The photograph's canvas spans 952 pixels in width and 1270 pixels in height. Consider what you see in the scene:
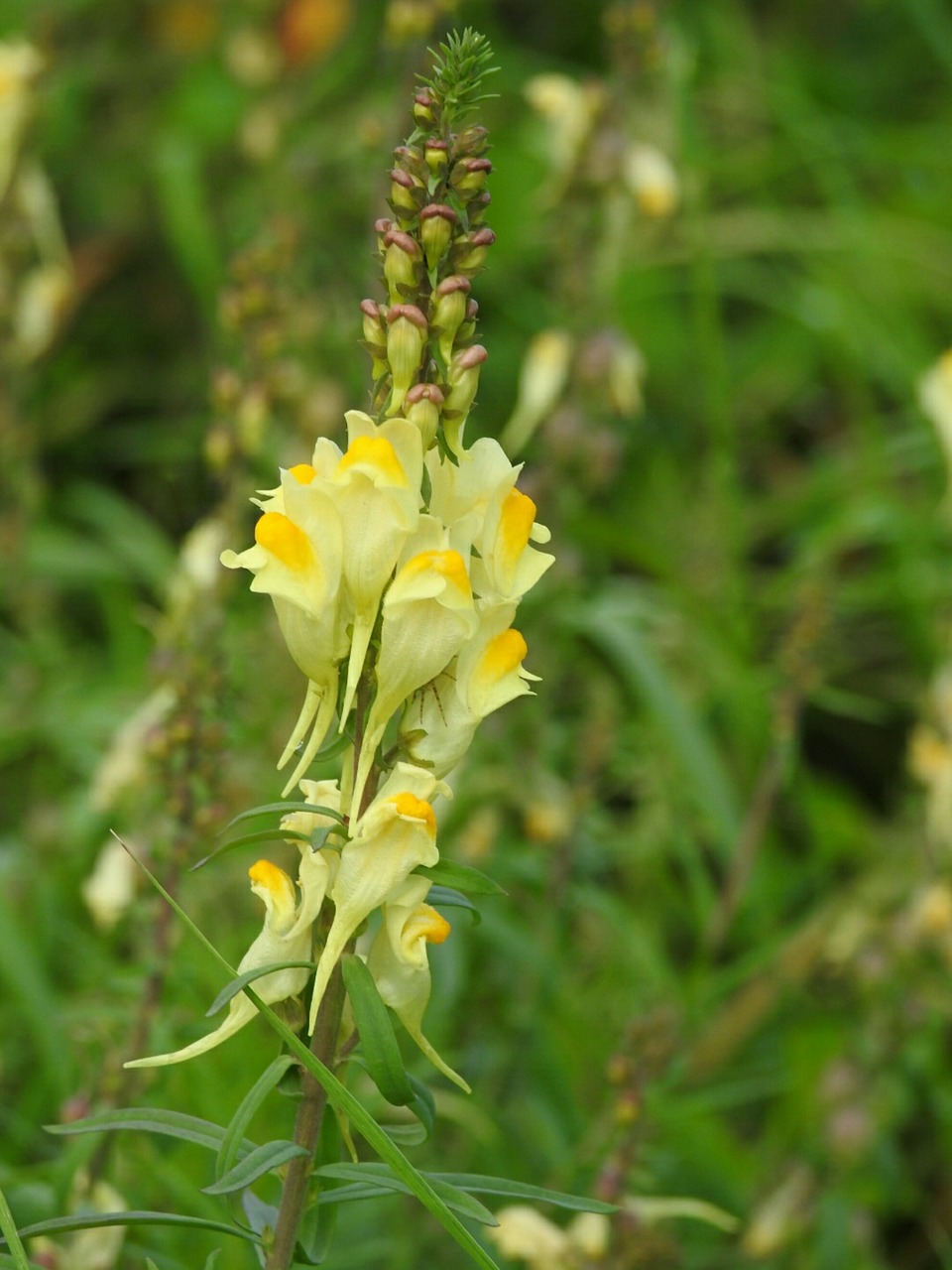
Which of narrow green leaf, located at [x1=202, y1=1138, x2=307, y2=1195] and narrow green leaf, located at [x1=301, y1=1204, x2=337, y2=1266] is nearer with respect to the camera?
narrow green leaf, located at [x1=202, y1=1138, x2=307, y2=1195]

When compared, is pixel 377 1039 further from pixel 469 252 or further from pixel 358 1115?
pixel 469 252

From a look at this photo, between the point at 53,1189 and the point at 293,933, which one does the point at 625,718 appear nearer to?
the point at 53,1189

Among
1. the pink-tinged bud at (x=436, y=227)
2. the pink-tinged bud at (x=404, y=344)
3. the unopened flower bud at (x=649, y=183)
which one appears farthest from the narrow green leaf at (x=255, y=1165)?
the unopened flower bud at (x=649, y=183)

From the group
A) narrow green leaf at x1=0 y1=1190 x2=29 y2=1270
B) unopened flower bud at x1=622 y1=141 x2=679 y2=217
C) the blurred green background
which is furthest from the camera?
unopened flower bud at x1=622 y1=141 x2=679 y2=217

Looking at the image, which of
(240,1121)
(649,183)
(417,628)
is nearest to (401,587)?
(417,628)

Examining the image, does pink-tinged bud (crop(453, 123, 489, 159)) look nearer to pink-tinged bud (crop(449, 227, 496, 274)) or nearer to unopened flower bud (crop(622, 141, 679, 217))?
pink-tinged bud (crop(449, 227, 496, 274))

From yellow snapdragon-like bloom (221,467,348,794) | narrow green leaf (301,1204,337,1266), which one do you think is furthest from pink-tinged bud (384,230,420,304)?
narrow green leaf (301,1204,337,1266)

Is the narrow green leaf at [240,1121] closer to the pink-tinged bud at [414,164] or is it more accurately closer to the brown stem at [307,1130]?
the brown stem at [307,1130]
